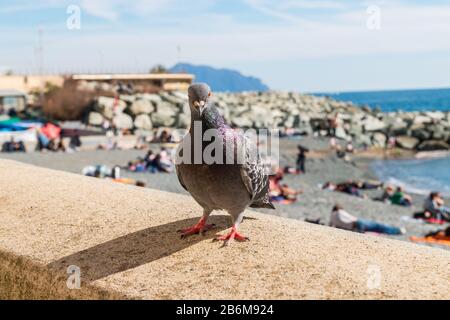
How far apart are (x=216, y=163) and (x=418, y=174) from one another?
31.0m

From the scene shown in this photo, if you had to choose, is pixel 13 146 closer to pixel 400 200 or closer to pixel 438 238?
pixel 400 200

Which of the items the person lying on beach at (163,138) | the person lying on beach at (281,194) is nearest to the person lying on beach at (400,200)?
the person lying on beach at (281,194)

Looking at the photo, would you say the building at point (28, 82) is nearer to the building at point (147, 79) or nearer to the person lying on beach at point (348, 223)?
the building at point (147, 79)

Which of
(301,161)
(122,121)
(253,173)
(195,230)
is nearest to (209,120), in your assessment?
(253,173)

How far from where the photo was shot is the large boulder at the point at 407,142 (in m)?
43.9

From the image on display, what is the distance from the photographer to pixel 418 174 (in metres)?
34.2

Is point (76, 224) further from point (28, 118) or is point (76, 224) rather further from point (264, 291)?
point (28, 118)

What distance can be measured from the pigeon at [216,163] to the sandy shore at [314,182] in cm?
1007

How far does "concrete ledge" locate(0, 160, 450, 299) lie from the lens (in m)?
5.15

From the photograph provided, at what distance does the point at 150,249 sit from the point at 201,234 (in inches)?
20.8

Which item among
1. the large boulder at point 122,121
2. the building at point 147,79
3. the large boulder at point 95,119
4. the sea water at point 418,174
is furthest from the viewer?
the building at point 147,79

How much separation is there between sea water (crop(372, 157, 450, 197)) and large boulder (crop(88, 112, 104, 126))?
18563 mm
